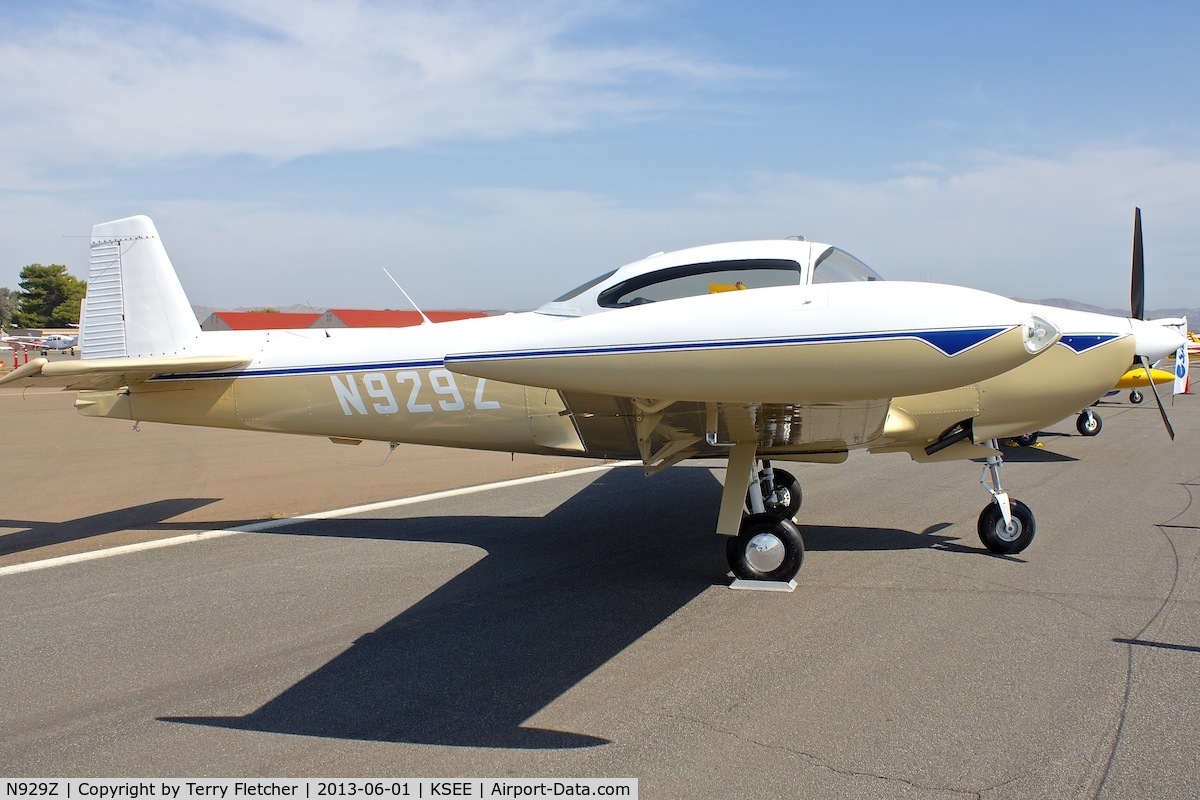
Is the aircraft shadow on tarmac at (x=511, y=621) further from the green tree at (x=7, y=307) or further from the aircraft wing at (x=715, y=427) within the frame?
the green tree at (x=7, y=307)

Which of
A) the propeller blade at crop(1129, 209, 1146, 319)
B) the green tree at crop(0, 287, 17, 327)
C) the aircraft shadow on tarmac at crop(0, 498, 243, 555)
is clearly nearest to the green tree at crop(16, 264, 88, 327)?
the green tree at crop(0, 287, 17, 327)

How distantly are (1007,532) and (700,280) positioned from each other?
3.31 m

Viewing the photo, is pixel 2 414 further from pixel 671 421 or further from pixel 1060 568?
pixel 1060 568

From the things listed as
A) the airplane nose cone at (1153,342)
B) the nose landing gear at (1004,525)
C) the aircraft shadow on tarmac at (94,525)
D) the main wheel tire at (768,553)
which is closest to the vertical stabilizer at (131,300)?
the aircraft shadow on tarmac at (94,525)

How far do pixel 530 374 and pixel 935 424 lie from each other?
4.15 m

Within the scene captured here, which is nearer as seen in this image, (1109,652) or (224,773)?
(224,773)

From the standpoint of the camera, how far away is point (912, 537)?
7.18 metres

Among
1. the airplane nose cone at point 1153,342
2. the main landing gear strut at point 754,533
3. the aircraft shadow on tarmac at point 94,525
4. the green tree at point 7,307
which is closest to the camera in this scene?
the main landing gear strut at point 754,533

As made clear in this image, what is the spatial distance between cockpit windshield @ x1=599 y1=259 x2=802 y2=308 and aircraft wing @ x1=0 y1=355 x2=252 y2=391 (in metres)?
3.57

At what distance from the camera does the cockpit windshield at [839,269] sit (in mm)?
5852

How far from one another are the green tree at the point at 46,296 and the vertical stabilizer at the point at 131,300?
285 ft

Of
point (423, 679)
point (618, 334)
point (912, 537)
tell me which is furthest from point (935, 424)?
point (423, 679)

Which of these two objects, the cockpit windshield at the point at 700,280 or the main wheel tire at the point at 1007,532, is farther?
the main wheel tire at the point at 1007,532
